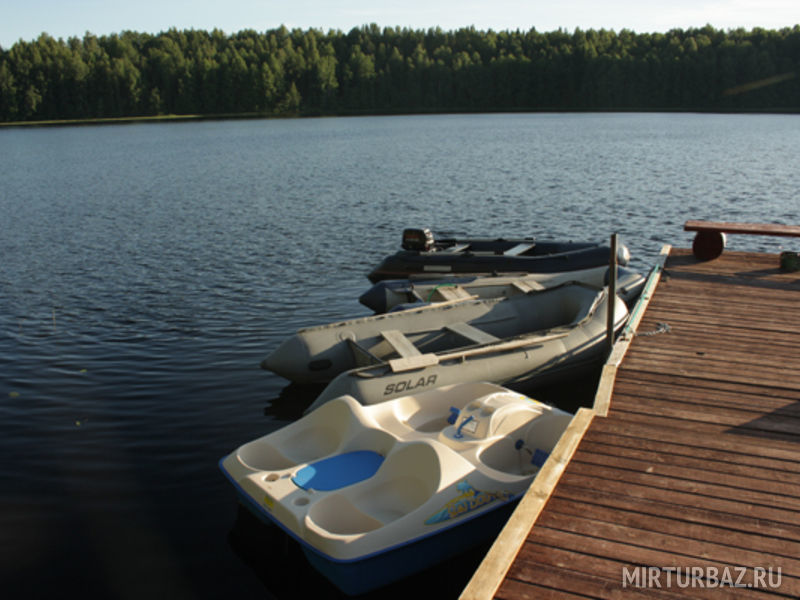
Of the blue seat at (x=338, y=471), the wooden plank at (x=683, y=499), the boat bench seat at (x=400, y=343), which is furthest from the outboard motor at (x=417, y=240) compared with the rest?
the wooden plank at (x=683, y=499)

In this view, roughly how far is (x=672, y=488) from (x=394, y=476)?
7.96 feet

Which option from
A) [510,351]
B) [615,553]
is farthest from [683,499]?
[510,351]

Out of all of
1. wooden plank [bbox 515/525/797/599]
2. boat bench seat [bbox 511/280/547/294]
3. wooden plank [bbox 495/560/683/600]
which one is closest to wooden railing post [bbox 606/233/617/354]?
boat bench seat [bbox 511/280/547/294]

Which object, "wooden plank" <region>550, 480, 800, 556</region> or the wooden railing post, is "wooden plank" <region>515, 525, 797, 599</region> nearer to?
"wooden plank" <region>550, 480, 800, 556</region>

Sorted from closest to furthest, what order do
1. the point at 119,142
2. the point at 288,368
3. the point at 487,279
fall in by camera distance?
the point at 288,368, the point at 487,279, the point at 119,142

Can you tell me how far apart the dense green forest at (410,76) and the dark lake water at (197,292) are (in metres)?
59.6

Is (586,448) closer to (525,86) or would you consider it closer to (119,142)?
(119,142)

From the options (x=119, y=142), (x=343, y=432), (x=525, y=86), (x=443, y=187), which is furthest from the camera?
(x=525, y=86)

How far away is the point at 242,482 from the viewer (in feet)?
20.7

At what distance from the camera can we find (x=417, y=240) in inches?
593

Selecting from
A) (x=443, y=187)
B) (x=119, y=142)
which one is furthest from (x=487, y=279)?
(x=119, y=142)

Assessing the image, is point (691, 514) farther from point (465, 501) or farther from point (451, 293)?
point (451, 293)

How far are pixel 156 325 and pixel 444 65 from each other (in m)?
111

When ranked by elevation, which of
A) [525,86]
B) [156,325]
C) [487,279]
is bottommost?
[156,325]
